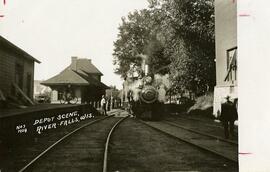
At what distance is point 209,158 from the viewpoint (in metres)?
6.25

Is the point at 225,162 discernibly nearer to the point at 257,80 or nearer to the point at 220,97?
the point at 257,80

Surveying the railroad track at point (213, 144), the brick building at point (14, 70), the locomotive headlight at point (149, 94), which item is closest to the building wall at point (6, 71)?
the brick building at point (14, 70)

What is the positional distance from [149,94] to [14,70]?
5.11m

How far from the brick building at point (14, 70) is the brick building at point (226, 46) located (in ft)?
17.4

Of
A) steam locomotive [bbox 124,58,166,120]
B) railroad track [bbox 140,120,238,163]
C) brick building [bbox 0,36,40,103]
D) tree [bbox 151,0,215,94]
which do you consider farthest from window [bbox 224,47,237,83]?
steam locomotive [bbox 124,58,166,120]

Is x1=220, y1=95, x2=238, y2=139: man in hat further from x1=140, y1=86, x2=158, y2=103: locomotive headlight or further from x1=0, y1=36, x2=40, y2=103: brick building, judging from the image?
x1=140, y1=86, x2=158, y2=103: locomotive headlight

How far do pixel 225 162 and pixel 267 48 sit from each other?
77.4 inches

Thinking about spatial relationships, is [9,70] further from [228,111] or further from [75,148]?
[228,111]

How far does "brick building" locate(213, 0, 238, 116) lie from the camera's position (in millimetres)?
6633

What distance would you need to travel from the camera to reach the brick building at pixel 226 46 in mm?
6633

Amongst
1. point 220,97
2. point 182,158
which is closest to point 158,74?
point 220,97

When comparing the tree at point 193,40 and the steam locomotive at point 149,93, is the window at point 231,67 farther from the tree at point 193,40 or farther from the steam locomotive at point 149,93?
the steam locomotive at point 149,93

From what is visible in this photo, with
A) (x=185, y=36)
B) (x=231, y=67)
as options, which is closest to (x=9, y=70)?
(x=185, y=36)

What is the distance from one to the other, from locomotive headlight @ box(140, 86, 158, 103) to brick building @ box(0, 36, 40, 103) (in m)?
4.45
